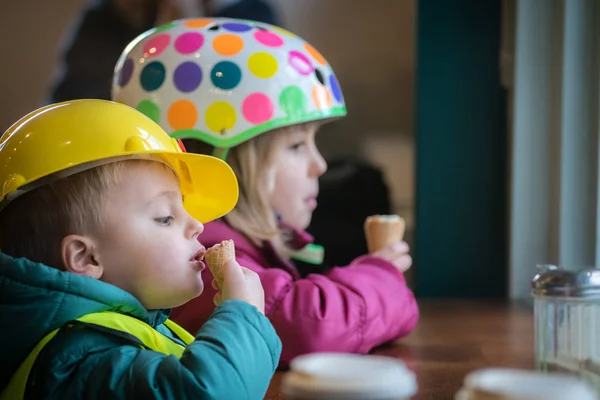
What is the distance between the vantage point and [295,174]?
152cm

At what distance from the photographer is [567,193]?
6.16ft

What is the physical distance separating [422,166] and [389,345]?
0.94 m

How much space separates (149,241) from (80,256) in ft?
0.23

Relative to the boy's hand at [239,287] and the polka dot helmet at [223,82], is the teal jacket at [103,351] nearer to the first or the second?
the boy's hand at [239,287]

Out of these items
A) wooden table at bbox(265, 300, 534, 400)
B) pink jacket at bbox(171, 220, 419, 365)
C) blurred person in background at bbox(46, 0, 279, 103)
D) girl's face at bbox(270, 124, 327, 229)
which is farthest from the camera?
Answer: blurred person in background at bbox(46, 0, 279, 103)

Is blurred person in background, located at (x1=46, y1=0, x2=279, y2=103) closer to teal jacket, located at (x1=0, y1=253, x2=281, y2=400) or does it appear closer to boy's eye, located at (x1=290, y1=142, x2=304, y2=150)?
boy's eye, located at (x1=290, y1=142, x2=304, y2=150)

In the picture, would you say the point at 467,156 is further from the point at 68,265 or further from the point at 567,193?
the point at 68,265

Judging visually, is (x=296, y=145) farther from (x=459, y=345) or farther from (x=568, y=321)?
(x=568, y=321)

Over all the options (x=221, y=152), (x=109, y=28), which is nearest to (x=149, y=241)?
(x=221, y=152)

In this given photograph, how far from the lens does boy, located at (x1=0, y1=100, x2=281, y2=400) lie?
31.8 inches

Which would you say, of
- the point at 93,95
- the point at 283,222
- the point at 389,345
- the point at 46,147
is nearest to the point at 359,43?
the point at 93,95

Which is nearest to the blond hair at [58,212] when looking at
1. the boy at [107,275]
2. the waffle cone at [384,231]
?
the boy at [107,275]

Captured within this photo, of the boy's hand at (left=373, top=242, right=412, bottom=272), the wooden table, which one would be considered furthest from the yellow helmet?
the boy's hand at (left=373, top=242, right=412, bottom=272)

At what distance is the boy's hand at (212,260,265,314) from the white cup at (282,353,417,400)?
1.02ft
